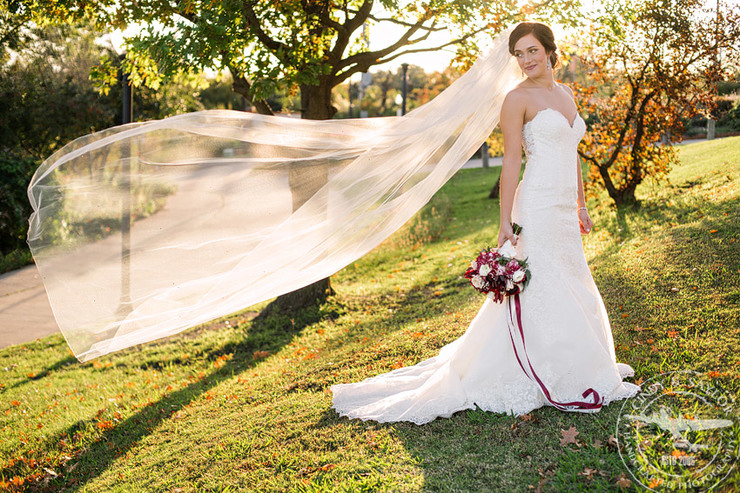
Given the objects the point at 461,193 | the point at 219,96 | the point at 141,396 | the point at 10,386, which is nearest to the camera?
the point at 141,396

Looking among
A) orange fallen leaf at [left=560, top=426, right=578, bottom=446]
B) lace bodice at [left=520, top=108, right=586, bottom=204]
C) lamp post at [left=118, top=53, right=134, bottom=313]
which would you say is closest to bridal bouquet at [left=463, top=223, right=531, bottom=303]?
lace bodice at [left=520, top=108, right=586, bottom=204]

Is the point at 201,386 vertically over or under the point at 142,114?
under

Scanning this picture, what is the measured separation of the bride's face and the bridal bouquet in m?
1.35

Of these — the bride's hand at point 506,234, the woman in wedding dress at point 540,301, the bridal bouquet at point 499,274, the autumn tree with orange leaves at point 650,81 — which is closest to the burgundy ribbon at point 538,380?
the woman in wedding dress at point 540,301

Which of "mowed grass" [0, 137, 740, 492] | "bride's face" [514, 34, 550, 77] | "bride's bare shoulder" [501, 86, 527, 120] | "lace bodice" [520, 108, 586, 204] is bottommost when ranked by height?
"mowed grass" [0, 137, 740, 492]

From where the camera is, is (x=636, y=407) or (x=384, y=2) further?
(x=384, y=2)

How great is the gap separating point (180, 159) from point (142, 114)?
14219 millimetres

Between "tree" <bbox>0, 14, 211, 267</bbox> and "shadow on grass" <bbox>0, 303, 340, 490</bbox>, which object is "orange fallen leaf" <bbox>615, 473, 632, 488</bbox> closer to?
"shadow on grass" <bbox>0, 303, 340, 490</bbox>

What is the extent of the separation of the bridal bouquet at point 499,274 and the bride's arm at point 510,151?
0.18 metres

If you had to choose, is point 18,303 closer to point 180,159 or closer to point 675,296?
point 180,159

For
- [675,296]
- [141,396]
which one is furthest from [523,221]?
[141,396]

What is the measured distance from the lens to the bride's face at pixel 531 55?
4.15 metres

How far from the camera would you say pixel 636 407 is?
3.96 meters

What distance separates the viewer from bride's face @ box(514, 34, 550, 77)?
13.6 ft
